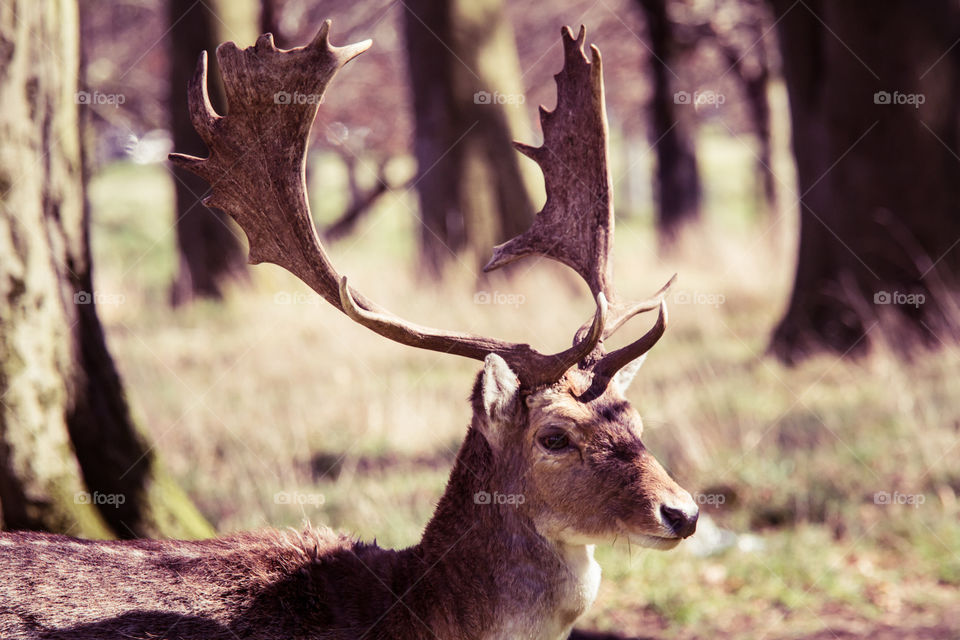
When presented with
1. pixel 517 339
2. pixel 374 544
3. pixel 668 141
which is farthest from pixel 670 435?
pixel 668 141

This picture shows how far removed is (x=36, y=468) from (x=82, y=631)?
1315mm

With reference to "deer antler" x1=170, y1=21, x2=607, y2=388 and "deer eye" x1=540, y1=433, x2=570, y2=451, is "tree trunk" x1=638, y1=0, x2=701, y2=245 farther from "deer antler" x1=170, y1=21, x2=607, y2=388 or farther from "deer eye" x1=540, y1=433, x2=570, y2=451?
"deer eye" x1=540, y1=433, x2=570, y2=451

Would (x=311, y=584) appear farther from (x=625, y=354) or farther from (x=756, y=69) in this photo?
(x=756, y=69)

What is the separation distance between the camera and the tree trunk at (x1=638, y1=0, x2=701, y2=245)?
16500 mm

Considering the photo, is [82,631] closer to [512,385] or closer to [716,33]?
[512,385]

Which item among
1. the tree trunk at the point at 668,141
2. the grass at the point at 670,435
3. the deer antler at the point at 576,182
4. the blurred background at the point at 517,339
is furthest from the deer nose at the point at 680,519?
the tree trunk at the point at 668,141

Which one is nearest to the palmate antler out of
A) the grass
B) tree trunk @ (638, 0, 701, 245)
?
the grass

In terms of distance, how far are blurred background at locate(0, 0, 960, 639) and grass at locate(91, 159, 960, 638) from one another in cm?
2

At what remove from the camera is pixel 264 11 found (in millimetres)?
15500

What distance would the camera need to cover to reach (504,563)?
349 centimetres

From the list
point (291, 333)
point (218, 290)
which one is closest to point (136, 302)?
point (218, 290)

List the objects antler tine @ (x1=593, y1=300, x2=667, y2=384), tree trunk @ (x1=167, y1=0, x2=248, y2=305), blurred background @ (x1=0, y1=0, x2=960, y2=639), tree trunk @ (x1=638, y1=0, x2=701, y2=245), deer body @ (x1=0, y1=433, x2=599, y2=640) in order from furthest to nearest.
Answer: tree trunk @ (x1=638, y1=0, x2=701, y2=245) → tree trunk @ (x1=167, y1=0, x2=248, y2=305) → blurred background @ (x1=0, y1=0, x2=960, y2=639) → antler tine @ (x1=593, y1=300, x2=667, y2=384) → deer body @ (x1=0, y1=433, x2=599, y2=640)

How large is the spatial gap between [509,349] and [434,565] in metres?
0.74

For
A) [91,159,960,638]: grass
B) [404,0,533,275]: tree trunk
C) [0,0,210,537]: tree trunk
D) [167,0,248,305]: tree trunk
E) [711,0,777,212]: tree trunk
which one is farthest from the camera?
[711,0,777,212]: tree trunk
